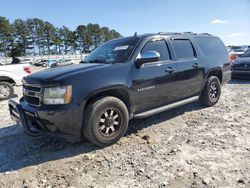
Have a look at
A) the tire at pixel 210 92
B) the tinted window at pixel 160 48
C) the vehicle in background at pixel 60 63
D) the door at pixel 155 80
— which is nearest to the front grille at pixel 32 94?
the vehicle in background at pixel 60 63

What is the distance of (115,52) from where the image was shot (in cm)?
Answer: 494

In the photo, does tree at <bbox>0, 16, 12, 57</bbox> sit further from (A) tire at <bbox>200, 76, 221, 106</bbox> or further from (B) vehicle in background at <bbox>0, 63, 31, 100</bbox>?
(A) tire at <bbox>200, 76, 221, 106</bbox>

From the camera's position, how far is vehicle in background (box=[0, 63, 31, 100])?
8688 millimetres

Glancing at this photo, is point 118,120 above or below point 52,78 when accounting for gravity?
below

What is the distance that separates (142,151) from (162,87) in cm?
141

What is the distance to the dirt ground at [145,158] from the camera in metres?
3.30

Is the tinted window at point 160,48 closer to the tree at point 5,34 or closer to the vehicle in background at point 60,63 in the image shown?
the vehicle in background at point 60,63

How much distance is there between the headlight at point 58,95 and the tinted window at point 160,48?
1.79 m

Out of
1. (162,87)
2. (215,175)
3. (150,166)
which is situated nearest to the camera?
(215,175)

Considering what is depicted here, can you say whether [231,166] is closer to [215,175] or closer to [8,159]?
[215,175]

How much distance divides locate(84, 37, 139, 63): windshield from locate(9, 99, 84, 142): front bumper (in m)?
1.28

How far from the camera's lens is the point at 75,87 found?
12.6 feet

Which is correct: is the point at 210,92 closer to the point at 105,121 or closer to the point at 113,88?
the point at 113,88

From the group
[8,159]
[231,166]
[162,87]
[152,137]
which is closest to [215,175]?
[231,166]
